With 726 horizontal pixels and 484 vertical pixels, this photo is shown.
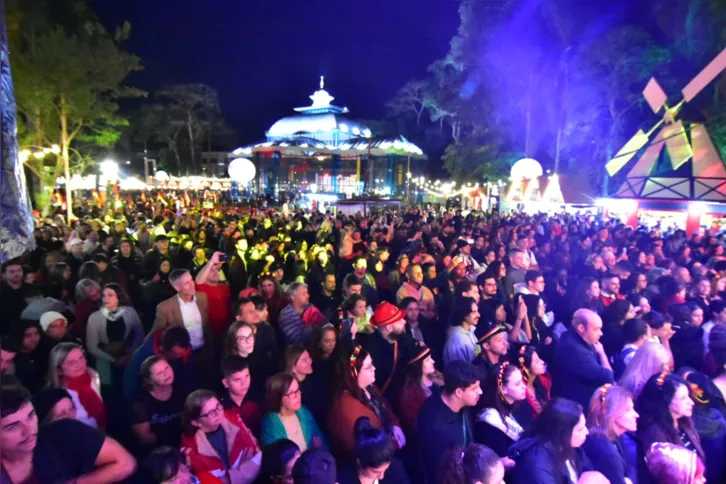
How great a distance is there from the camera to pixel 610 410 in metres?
2.64

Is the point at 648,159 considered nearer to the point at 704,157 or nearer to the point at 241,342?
the point at 704,157

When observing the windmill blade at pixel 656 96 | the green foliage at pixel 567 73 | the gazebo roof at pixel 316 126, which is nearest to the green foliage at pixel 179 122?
the gazebo roof at pixel 316 126

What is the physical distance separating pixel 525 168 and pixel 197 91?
39.0 m

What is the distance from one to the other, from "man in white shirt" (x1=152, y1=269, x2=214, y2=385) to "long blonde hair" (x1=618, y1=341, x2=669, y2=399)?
3.07 meters

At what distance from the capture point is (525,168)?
1462cm

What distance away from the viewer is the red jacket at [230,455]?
89.0 inches

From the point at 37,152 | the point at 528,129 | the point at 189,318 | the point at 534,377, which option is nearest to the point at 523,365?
the point at 534,377

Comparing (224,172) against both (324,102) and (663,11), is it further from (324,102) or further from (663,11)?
(663,11)

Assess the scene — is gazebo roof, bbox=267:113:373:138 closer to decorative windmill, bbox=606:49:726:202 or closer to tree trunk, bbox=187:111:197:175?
tree trunk, bbox=187:111:197:175

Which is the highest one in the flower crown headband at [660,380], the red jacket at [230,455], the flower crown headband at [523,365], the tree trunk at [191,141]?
the tree trunk at [191,141]

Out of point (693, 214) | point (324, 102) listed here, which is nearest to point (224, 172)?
point (324, 102)

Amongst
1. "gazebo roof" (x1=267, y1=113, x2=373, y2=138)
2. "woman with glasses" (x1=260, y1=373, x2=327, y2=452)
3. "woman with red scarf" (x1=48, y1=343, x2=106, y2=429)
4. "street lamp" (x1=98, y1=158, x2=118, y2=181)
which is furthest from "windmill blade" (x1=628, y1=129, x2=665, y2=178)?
"gazebo roof" (x1=267, y1=113, x2=373, y2=138)

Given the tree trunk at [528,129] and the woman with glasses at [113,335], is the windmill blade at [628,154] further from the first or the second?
the woman with glasses at [113,335]

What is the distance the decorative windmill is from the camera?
12.7 m
